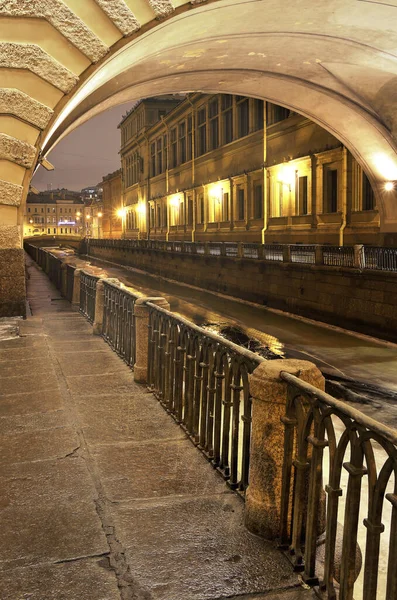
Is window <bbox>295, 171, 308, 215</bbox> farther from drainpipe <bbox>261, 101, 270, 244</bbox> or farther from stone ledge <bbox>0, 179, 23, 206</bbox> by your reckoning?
stone ledge <bbox>0, 179, 23, 206</bbox>

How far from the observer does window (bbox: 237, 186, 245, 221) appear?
37.4m

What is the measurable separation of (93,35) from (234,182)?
29.8 meters

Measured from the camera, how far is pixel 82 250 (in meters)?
88.5

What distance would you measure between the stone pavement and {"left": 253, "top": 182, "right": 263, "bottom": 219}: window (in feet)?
93.6

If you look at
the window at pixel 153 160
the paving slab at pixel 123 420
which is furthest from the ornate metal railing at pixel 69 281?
the window at pixel 153 160

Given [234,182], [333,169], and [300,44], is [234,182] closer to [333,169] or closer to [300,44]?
[333,169]

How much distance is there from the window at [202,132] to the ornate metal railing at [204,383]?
39116 mm

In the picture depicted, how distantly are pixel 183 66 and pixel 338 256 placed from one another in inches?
308

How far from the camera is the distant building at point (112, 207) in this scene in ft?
297

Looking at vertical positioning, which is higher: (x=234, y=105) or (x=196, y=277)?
(x=234, y=105)

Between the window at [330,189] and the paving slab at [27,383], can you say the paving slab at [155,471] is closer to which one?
the paving slab at [27,383]

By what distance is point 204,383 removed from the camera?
5391mm

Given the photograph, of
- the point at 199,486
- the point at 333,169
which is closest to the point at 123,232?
the point at 333,169

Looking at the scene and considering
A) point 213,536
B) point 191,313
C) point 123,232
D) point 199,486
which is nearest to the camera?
point 213,536
